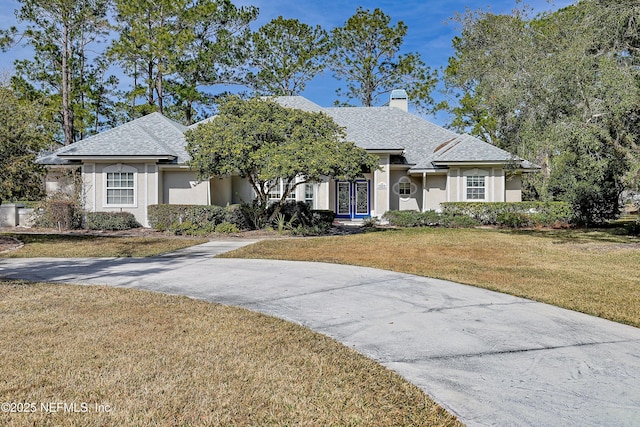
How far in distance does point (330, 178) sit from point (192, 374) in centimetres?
1523

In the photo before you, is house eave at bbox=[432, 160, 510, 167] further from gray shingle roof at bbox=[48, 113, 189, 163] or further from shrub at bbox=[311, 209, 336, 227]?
gray shingle roof at bbox=[48, 113, 189, 163]

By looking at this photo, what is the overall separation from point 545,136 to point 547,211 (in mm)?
8104

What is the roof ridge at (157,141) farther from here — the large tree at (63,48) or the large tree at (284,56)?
the large tree at (284,56)

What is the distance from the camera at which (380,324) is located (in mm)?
4965

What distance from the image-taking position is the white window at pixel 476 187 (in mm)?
20906

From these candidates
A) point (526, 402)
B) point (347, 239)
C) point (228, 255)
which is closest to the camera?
point (526, 402)

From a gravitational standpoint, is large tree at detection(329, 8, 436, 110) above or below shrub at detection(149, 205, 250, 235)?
above

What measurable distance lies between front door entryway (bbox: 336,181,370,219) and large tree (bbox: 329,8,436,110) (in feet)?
54.8

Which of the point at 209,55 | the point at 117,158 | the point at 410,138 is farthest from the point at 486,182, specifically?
the point at 209,55

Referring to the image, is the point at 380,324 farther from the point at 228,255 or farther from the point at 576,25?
the point at 576,25

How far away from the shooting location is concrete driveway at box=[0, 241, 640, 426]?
310cm

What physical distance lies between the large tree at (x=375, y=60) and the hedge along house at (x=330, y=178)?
44.8 ft

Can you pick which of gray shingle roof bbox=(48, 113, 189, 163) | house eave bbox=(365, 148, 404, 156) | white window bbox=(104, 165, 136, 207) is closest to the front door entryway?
house eave bbox=(365, 148, 404, 156)

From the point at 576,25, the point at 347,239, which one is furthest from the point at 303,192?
the point at 576,25
